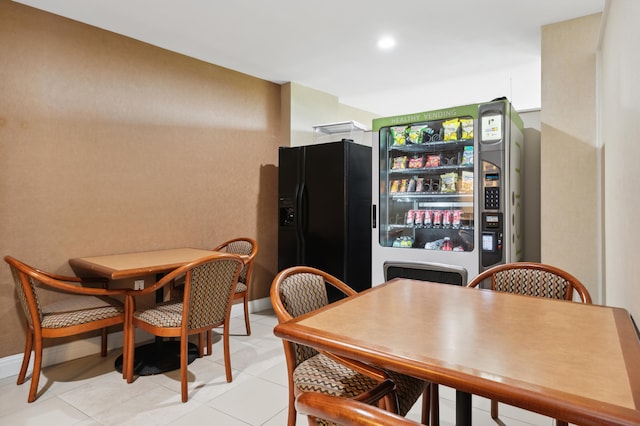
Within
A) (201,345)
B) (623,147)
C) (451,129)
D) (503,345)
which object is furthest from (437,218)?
(503,345)

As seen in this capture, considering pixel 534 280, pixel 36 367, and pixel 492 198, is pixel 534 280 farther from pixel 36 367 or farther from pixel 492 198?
pixel 36 367

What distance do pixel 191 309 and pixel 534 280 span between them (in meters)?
2.04

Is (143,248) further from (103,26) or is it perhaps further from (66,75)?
(103,26)

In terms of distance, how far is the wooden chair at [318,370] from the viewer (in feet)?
4.78

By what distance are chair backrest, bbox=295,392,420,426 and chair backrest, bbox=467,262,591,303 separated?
153cm

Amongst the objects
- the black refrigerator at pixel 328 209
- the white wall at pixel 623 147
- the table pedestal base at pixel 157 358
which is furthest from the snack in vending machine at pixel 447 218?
the table pedestal base at pixel 157 358

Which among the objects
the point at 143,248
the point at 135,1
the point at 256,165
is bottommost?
the point at 143,248

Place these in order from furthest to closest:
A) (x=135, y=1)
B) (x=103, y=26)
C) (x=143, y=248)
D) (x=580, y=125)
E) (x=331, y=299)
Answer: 1. (x=331, y=299)
2. (x=143, y=248)
3. (x=103, y=26)
4. (x=580, y=125)
5. (x=135, y=1)

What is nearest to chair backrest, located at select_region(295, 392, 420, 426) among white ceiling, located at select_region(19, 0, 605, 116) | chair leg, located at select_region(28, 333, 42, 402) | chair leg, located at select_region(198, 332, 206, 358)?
chair leg, located at select_region(28, 333, 42, 402)

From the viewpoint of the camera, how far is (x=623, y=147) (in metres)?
1.71

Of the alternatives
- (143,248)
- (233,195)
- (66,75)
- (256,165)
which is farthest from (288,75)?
(143,248)

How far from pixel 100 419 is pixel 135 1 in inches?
110

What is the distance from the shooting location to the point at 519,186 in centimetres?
349

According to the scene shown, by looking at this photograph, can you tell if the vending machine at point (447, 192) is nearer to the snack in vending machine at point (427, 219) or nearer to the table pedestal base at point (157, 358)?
the snack in vending machine at point (427, 219)
